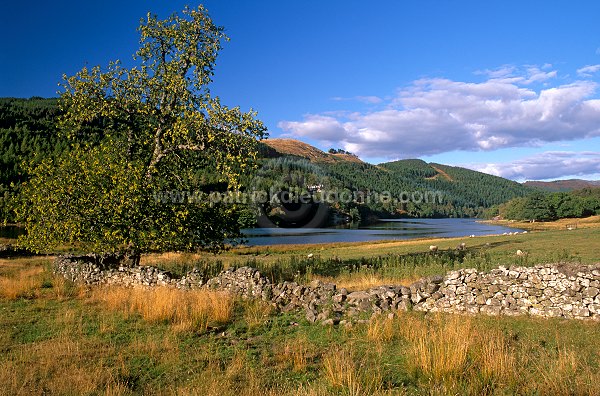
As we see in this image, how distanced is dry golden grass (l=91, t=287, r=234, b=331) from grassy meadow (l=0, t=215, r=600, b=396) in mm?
47

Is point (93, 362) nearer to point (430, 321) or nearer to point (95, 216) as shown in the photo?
point (430, 321)

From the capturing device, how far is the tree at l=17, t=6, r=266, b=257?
744 inches

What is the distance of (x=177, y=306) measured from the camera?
13703 mm

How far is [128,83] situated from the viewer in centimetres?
2164

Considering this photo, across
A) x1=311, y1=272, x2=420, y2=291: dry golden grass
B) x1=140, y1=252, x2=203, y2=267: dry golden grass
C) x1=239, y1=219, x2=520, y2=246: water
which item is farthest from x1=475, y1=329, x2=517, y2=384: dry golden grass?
x1=239, y1=219, x2=520, y2=246: water

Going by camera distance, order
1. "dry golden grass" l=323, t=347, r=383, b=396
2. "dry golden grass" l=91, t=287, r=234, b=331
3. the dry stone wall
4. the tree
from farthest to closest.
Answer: the tree → the dry stone wall → "dry golden grass" l=91, t=287, r=234, b=331 → "dry golden grass" l=323, t=347, r=383, b=396

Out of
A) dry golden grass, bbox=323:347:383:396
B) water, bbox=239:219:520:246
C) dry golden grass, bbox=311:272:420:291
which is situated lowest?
water, bbox=239:219:520:246

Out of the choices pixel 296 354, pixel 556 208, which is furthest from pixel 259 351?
pixel 556 208

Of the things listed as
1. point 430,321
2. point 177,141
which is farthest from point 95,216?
point 430,321

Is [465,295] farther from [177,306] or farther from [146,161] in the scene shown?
[146,161]

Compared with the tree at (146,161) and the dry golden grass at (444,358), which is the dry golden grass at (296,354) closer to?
the dry golden grass at (444,358)

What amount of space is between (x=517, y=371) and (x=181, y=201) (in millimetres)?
17073

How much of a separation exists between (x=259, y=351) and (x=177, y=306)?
4.82 meters

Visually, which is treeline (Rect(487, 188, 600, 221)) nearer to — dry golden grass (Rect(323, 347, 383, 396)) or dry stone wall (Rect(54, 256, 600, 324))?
dry stone wall (Rect(54, 256, 600, 324))
